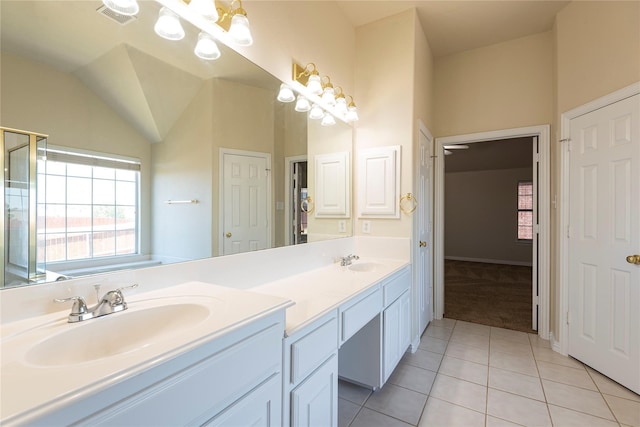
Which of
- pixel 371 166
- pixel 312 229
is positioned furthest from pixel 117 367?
pixel 371 166

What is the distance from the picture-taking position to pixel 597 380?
2084mm

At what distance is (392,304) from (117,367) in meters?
1.68

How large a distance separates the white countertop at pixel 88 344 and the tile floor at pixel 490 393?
123 cm

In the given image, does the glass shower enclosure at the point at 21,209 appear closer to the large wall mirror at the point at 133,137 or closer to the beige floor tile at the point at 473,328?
the large wall mirror at the point at 133,137

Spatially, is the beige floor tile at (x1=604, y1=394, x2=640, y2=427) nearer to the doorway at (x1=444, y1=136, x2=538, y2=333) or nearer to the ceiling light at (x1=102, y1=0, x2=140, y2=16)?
the doorway at (x1=444, y1=136, x2=538, y2=333)

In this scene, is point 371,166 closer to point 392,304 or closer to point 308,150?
point 308,150

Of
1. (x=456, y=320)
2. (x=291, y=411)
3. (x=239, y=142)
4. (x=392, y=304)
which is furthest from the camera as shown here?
(x=456, y=320)

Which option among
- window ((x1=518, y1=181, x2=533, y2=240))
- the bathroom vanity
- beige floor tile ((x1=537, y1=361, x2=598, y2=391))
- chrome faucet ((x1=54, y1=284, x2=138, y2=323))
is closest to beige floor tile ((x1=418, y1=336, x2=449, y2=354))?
beige floor tile ((x1=537, y1=361, x2=598, y2=391))

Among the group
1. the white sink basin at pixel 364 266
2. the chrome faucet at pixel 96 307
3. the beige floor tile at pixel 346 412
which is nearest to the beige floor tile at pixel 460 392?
the beige floor tile at pixel 346 412

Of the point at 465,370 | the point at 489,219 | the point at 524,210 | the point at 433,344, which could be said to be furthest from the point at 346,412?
the point at 524,210

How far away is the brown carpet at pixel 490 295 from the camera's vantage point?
3.28m

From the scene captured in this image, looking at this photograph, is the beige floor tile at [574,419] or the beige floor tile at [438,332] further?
the beige floor tile at [438,332]

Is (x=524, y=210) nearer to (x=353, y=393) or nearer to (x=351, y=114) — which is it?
(x=351, y=114)

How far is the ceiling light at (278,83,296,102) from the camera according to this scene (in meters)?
1.80
